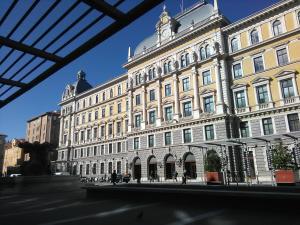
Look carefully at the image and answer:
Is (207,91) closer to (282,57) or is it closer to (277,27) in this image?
(282,57)

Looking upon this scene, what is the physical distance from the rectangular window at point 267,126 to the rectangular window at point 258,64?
259 inches

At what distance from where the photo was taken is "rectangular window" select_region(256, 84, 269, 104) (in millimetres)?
31875

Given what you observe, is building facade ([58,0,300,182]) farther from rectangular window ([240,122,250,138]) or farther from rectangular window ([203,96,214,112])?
rectangular window ([203,96,214,112])

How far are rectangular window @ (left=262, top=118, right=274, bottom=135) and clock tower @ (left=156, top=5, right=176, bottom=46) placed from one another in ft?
66.7

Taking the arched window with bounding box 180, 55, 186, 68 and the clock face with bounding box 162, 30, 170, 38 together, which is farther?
→ the clock face with bounding box 162, 30, 170, 38

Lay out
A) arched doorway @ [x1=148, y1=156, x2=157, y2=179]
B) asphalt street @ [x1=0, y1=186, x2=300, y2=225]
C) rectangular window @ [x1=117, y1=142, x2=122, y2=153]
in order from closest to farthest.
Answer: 1. asphalt street @ [x1=0, y1=186, x2=300, y2=225]
2. arched doorway @ [x1=148, y1=156, x2=157, y2=179]
3. rectangular window @ [x1=117, y1=142, x2=122, y2=153]

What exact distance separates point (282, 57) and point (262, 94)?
498 cm

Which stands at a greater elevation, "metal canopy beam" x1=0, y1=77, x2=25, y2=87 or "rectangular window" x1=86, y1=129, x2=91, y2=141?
"rectangular window" x1=86, y1=129, x2=91, y2=141

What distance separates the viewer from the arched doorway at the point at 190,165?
1415 inches

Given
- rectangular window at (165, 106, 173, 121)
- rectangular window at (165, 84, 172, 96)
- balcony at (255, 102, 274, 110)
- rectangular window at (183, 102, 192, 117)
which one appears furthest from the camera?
rectangular window at (165, 84, 172, 96)

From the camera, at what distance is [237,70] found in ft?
116

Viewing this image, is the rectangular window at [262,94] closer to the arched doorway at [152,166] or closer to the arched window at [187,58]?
the arched window at [187,58]

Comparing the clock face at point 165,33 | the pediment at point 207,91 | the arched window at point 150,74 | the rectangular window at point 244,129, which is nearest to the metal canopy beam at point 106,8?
the rectangular window at point 244,129

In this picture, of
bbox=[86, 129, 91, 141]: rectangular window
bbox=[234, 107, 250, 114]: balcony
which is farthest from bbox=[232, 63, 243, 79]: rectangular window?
bbox=[86, 129, 91, 141]: rectangular window
